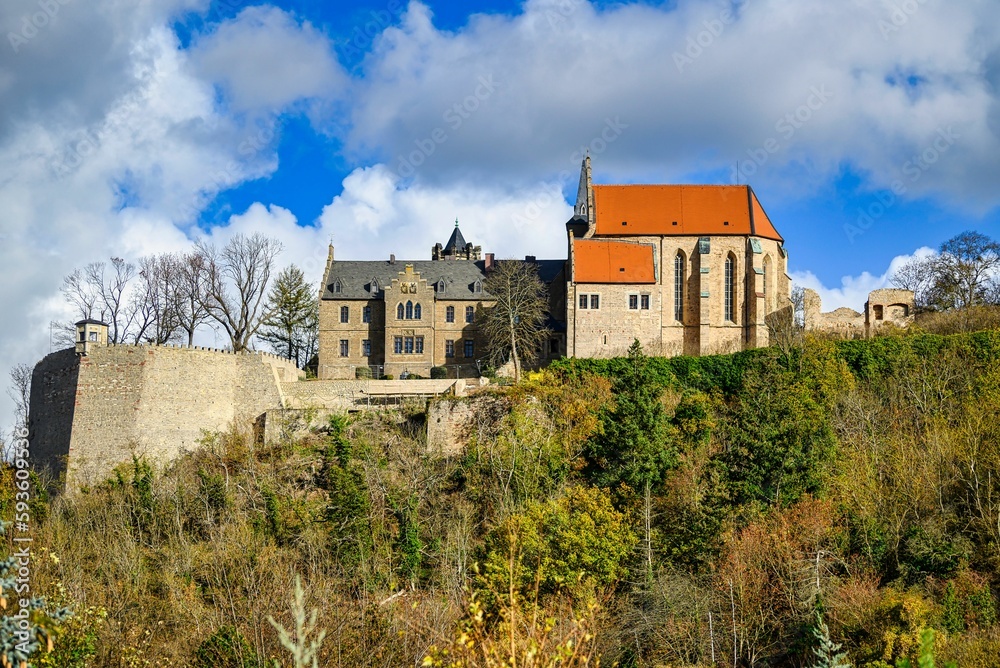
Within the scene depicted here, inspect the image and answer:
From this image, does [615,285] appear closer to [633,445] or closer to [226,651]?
[633,445]

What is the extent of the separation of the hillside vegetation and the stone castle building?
9.53m

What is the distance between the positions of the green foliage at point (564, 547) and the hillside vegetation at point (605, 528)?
0.08 m

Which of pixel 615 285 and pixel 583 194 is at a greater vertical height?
pixel 583 194

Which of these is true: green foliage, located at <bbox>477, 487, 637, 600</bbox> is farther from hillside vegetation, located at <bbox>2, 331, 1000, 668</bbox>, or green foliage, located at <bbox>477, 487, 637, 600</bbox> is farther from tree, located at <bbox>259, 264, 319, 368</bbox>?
tree, located at <bbox>259, 264, 319, 368</bbox>

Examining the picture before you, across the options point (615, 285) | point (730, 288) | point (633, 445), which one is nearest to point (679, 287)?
point (730, 288)

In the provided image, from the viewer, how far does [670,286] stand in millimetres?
54062

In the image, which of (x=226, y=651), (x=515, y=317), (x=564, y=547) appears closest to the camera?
(x=226, y=651)

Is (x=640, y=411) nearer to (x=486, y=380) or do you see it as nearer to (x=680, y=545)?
(x=680, y=545)

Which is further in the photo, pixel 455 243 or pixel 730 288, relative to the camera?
pixel 455 243

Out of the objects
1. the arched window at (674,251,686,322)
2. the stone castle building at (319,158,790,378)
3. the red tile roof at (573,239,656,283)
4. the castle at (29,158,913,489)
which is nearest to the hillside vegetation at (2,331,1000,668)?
the castle at (29,158,913,489)

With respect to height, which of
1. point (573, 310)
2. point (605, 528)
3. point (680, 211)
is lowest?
point (605, 528)

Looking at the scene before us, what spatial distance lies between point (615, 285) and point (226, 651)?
30363mm

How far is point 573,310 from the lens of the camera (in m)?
50.1

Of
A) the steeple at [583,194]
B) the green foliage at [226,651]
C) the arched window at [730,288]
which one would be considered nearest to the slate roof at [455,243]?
the steeple at [583,194]
